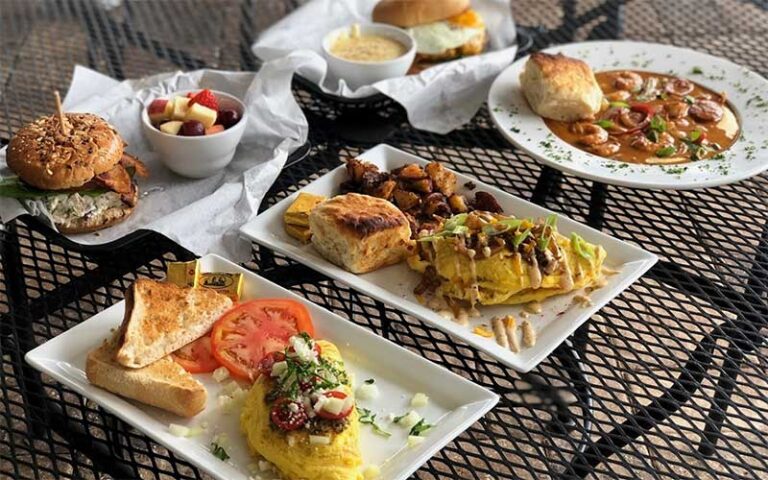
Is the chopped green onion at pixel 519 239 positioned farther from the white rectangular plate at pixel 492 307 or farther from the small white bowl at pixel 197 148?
the small white bowl at pixel 197 148

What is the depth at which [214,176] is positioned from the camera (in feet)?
8.48

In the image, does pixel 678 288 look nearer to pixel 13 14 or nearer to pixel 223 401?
pixel 223 401

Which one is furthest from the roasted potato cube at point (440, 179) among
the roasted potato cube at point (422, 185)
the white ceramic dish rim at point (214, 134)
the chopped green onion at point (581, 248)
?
the white ceramic dish rim at point (214, 134)

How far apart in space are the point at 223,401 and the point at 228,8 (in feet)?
13.9

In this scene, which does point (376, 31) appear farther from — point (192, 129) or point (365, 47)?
point (192, 129)

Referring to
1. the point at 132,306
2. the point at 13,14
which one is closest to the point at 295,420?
the point at 132,306

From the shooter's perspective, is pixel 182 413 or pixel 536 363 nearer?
pixel 182 413

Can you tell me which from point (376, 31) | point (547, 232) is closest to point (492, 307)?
point (547, 232)

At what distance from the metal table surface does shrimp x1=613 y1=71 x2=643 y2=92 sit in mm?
322

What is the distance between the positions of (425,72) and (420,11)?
1.18 ft

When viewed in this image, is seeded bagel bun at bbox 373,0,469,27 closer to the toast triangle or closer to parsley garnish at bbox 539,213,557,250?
parsley garnish at bbox 539,213,557,250

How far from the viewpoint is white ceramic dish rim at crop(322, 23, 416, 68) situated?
291cm

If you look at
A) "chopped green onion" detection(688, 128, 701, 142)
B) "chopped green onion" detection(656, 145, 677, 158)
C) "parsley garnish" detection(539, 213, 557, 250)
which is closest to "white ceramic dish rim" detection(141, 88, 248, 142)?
"parsley garnish" detection(539, 213, 557, 250)

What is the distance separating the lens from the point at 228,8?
18.3ft
